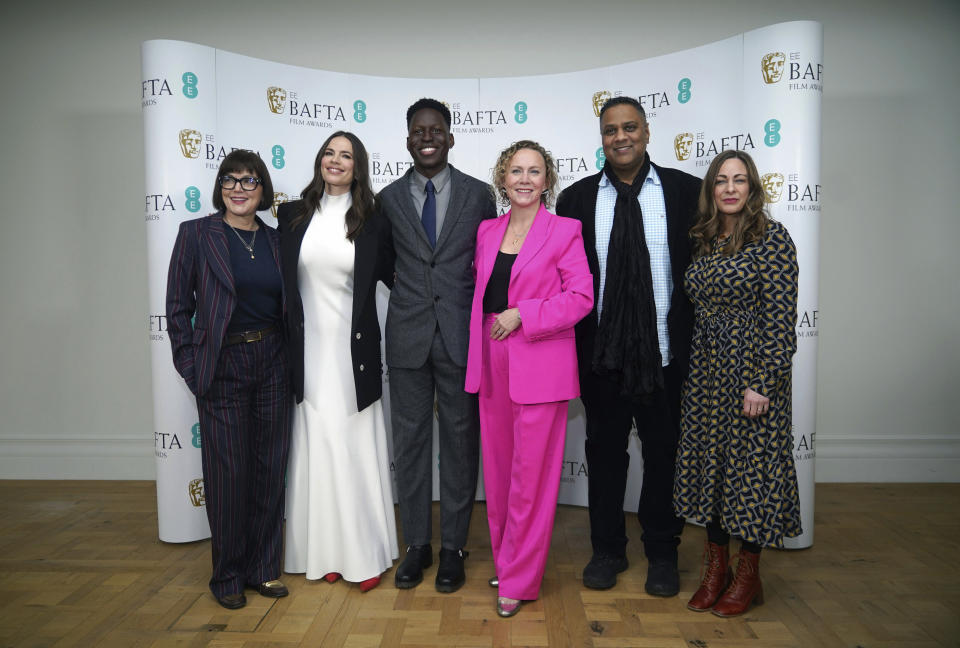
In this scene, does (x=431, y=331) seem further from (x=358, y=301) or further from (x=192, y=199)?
(x=192, y=199)

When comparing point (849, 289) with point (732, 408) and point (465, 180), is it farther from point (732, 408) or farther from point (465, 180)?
point (465, 180)

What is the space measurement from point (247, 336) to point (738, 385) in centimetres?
197

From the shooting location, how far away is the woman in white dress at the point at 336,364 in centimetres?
270

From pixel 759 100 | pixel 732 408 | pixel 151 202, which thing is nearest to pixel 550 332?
pixel 732 408

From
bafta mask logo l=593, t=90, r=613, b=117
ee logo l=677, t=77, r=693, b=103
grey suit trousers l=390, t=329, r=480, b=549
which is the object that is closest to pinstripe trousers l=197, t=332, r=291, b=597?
grey suit trousers l=390, t=329, r=480, b=549

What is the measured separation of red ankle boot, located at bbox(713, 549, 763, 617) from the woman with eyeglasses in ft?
6.01

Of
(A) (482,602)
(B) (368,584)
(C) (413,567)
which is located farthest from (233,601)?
(A) (482,602)

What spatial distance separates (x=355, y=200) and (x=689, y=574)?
2.27 meters

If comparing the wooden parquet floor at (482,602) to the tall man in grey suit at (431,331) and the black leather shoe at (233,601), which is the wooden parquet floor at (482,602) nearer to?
the black leather shoe at (233,601)

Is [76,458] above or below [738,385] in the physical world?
below

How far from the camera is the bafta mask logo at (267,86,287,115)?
371 cm

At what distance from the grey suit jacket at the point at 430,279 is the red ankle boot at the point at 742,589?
4.59ft

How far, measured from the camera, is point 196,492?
11.2ft

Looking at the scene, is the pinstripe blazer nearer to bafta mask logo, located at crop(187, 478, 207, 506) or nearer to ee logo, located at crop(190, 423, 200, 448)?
ee logo, located at crop(190, 423, 200, 448)
